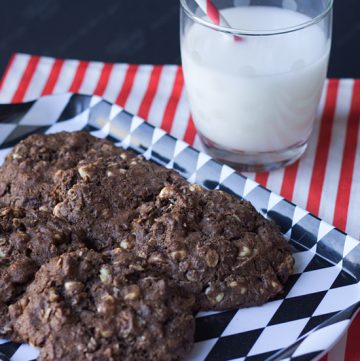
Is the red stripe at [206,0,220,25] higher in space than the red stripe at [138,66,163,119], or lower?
higher

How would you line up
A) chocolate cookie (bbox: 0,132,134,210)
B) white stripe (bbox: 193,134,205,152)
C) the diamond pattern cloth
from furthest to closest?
white stripe (bbox: 193,134,205,152) → chocolate cookie (bbox: 0,132,134,210) → the diamond pattern cloth

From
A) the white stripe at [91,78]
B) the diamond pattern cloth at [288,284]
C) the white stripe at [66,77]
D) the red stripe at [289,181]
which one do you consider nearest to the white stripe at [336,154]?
the red stripe at [289,181]

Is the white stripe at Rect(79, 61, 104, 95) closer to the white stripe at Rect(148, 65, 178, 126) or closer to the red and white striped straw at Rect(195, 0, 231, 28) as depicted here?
the white stripe at Rect(148, 65, 178, 126)

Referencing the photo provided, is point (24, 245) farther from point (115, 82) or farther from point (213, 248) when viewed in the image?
point (115, 82)

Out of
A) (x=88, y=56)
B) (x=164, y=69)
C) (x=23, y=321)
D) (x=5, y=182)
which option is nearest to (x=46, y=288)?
(x=23, y=321)

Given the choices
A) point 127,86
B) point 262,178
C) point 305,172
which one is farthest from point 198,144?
point 127,86

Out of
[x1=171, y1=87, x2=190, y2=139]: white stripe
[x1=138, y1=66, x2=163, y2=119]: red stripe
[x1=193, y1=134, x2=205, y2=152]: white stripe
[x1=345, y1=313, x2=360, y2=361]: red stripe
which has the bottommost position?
[x1=345, y1=313, x2=360, y2=361]: red stripe

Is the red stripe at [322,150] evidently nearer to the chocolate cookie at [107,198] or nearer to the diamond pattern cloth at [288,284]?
the diamond pattern cloth at [288,284]

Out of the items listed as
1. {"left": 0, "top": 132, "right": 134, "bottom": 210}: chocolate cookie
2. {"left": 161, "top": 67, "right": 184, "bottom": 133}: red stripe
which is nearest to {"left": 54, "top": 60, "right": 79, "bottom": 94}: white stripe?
{"left": 161, "top": 67, "right": 184, "bottom": 133}: red stripe
